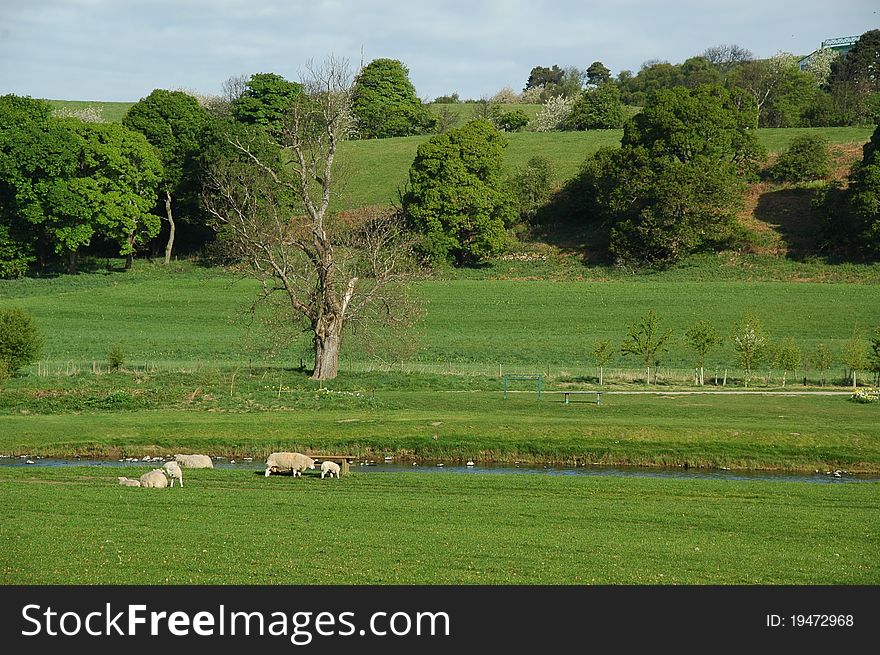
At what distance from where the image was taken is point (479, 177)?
322 ft

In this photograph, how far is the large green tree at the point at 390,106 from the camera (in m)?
155

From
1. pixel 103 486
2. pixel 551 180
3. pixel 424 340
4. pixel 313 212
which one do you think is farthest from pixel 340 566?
pixel 551 180

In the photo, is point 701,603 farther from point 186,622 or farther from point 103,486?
point 103,486

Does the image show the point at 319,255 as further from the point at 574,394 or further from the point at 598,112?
the point at 598,112

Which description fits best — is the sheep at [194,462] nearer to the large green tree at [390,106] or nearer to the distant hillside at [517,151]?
the distant hillside at [517,151]

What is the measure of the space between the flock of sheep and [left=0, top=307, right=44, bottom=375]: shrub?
808 inches

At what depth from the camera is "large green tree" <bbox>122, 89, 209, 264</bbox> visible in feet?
325

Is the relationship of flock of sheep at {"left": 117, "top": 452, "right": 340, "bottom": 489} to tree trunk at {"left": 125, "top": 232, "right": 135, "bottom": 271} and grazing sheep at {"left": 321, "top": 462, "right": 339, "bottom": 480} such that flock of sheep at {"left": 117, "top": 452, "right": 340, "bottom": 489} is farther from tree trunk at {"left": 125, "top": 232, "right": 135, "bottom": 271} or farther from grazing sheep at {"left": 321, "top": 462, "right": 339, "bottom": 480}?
tree trunk at {"left": 125, "top": 232, "right": 135, "bottom": 271}

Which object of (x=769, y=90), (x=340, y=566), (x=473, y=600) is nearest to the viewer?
(x=473, y=600)

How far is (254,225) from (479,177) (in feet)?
170

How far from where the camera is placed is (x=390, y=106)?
157375 mm

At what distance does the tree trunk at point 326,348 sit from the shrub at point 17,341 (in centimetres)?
1302

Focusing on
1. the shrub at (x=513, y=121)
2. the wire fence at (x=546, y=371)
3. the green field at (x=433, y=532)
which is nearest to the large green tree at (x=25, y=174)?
the wire fence at (x=546, y=371)

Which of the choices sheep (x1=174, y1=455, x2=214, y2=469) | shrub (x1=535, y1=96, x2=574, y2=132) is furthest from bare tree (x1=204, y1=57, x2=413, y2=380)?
shrub (x1=535, y1=96, x2=574, y2=132)
